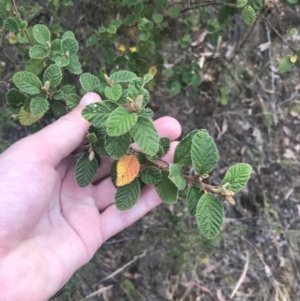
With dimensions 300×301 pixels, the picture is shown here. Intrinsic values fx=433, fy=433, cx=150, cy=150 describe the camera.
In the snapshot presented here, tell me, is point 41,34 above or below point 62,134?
above

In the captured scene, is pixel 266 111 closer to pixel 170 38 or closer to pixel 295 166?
pixel 295 166

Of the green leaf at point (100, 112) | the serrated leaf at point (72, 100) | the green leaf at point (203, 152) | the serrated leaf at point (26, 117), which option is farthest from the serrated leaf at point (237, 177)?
the serrated leaf at point (26, 117)

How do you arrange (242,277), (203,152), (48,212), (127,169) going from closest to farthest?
(203,152) < (127,169) < (48,212) < (242,277)

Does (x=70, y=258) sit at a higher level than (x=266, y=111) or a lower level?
higher

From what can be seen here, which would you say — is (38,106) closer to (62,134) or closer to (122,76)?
(62,134)

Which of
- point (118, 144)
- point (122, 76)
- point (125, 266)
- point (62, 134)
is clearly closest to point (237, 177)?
point (118, 144)

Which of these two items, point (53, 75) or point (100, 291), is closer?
point (53, 75)

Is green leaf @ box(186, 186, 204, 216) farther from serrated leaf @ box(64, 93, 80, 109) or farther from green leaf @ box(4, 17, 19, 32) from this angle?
green leaf @ box(4, 17, 19, 32)

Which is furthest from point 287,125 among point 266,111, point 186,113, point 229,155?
point 186,113
